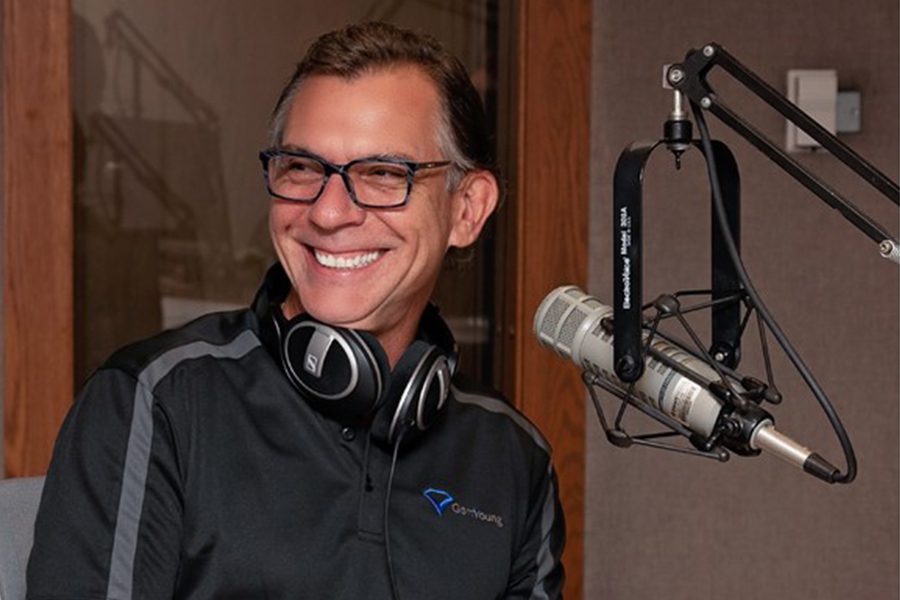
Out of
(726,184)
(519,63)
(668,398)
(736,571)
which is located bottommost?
(736,571)

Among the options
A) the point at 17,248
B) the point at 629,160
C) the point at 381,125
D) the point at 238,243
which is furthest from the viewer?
the point at 238,243

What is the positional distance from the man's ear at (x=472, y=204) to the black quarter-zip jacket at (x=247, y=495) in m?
0.21

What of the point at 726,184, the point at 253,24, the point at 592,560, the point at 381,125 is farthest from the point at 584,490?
the point at 726,184

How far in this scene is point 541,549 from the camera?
1.82m

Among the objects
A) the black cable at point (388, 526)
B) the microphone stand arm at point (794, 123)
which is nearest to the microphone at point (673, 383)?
the microphone stand arm at point (794, 123)

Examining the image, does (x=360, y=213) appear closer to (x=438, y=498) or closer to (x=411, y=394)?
(x=411, y=394)

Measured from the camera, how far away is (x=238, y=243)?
2.83m

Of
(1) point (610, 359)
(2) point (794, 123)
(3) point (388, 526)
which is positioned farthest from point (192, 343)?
(2) point (794, 123)

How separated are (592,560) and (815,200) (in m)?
0.82

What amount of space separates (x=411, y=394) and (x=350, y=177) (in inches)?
9.5

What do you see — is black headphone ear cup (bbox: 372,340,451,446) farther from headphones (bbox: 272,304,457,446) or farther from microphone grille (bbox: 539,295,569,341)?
microphone grille (bbox: 539,295,569,341)

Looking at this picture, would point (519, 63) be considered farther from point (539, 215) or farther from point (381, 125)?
point (381, 125)

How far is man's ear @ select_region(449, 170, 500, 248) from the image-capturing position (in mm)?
1747

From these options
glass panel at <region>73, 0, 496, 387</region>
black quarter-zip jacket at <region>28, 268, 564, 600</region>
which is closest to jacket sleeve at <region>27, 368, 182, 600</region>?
black quarter-zip jacket at <region>28, 268, 564, 600</region>
